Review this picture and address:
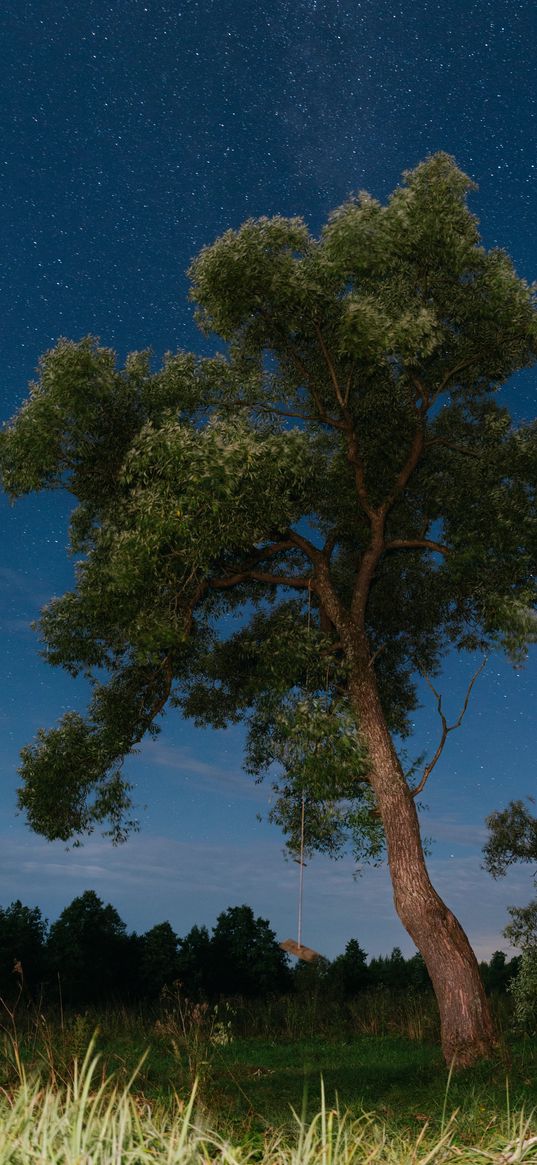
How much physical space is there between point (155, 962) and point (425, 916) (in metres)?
12.9

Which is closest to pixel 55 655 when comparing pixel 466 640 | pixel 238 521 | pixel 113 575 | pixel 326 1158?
pixel 113 575

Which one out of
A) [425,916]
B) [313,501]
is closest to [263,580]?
[313,501]

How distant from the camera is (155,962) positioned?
81.7 feet

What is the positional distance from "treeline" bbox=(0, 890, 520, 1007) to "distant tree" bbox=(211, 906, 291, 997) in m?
0.03

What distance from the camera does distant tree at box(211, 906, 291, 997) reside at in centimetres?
2527

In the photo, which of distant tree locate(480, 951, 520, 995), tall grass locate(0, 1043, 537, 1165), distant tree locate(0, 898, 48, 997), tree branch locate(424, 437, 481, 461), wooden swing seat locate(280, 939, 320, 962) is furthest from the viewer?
distant tree locate(480, 951, 520, 995)

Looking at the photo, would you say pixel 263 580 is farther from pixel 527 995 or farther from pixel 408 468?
pixel 527 995

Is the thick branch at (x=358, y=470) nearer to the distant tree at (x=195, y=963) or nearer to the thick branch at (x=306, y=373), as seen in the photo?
the thick branch at (x=306, y=373)

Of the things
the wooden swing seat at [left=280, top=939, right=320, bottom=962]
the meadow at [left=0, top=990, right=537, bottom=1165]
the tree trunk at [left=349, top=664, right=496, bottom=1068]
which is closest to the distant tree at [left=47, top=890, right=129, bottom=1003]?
the meadow at [left=0, top=990, right=537, bottom=1165]

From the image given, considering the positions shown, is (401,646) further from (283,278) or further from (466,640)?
(283,278)

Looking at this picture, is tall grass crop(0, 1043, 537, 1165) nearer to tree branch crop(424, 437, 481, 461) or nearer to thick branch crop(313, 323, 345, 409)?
thick branch crop(313, 323, 345, 409)

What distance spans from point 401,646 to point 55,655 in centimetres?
767

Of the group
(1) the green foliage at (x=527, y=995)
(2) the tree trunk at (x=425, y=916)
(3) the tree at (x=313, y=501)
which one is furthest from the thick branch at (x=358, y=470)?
(1) the green foliage at (x=527, y=995)

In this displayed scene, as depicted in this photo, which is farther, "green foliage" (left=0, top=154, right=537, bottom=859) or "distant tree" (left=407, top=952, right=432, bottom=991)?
"distant tree" (left=407, top=952, right=432, bottom=991)
